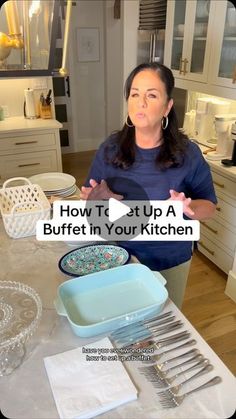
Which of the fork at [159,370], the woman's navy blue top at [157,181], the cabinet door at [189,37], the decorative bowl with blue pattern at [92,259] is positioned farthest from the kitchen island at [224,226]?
the fork at [159,370]

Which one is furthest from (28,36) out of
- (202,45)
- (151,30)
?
(151,30)

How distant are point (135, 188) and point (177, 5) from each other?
1.82m

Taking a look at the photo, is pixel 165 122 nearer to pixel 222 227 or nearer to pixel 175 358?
pixel 175 358

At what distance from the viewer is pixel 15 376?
66 centimetres

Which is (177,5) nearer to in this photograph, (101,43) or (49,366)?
(101,43)

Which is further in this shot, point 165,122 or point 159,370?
point 165,122

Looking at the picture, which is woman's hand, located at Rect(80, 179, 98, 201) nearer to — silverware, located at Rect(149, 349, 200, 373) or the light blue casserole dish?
the light blue casserole dish

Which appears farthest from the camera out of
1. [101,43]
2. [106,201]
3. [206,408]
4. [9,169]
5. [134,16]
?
[101,43]

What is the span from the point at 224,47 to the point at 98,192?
1413mm

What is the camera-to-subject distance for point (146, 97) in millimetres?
982

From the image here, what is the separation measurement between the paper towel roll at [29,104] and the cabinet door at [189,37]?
1105 millimetres

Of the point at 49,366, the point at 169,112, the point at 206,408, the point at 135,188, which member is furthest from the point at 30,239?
the point at 206,408

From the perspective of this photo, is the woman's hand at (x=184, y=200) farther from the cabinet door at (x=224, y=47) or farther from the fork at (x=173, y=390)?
the cabinet door at (x=224, y=47)

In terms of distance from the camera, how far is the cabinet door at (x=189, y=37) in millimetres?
2031
